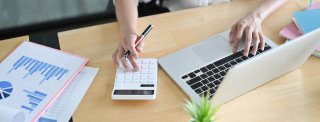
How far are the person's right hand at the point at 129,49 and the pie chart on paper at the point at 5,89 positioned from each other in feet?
0.95

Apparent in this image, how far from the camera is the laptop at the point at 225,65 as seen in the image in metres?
0.80

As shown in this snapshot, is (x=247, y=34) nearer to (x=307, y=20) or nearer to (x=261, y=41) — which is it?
(x=261, y=41)

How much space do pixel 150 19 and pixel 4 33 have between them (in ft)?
2.37

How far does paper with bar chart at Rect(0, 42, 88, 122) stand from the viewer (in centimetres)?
94

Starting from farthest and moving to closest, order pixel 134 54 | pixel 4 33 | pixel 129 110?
1. pixel 4 33
2. pixel 134 54
3. pixel 129 110

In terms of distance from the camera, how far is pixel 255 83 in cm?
94

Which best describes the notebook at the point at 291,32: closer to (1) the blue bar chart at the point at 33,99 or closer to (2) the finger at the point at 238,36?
(2) the finger at the point at 238,36

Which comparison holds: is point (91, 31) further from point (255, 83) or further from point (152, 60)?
point (255, 83)

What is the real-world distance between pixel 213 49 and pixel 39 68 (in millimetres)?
503

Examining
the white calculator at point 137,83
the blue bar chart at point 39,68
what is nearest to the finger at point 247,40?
the white calculator at point 137,83

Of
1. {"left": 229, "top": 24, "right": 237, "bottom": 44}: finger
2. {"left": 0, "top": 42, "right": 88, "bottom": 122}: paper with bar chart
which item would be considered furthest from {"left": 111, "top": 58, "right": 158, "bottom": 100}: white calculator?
{"left": 229, "top": 24, "right": 237, "bottom": 44}: finger

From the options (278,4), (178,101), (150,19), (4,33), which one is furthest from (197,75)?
(4,33)

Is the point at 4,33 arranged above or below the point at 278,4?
below

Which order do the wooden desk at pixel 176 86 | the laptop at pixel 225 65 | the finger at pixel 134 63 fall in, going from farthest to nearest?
the finger at pixel 134 63 < the wooden desk at pixel 176 86 < the laptop at pixel 225 65
